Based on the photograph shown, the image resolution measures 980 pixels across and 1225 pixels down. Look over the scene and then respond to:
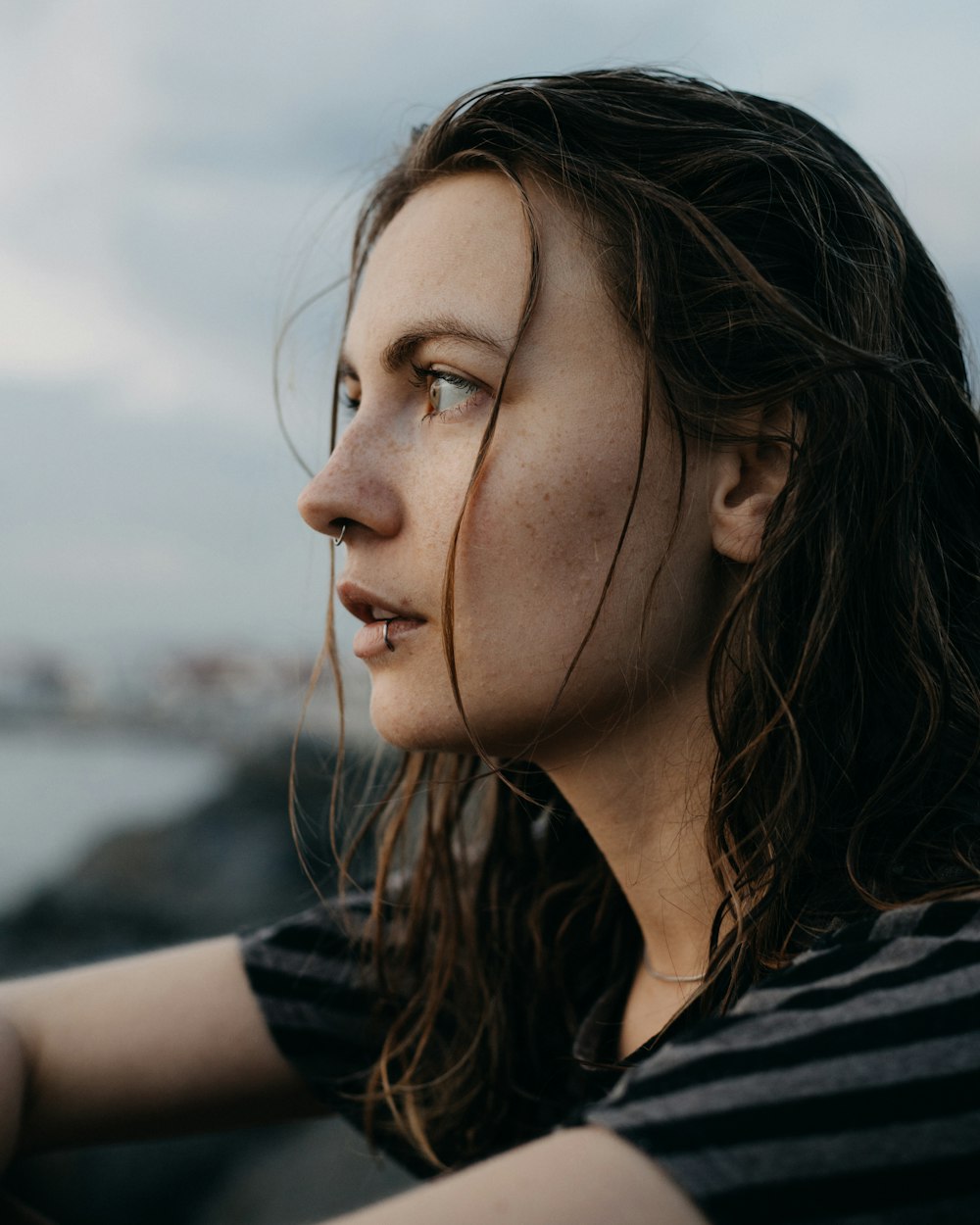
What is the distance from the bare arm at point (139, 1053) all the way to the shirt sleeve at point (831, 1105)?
0.94 metres

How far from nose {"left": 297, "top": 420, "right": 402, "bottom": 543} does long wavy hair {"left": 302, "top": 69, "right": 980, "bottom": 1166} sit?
0.13 meters

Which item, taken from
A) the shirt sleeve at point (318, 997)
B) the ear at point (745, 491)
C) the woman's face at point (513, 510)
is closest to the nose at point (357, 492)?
the woman's face at point (513, 510)

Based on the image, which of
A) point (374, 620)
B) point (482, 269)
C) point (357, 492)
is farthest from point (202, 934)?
point (482, 269)

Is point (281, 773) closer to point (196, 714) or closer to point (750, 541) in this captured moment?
point (196, 714)

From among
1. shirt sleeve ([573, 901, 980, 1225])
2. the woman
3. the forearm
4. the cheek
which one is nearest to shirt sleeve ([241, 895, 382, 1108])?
the woman

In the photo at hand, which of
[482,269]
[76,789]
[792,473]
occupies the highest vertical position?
[482,269]

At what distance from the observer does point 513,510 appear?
1312 mm

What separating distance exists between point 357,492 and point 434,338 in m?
0.23

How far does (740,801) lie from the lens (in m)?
Answer: 1.30

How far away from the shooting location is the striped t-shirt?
76 centimetres

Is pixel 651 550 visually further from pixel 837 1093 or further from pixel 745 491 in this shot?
pixel 837 1093

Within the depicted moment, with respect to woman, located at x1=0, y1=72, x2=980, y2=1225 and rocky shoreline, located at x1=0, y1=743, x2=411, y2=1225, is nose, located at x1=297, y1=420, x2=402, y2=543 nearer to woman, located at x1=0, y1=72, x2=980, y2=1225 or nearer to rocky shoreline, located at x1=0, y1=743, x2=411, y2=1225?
woman, located at x1=0, y1=72, x2=980, y2=1225

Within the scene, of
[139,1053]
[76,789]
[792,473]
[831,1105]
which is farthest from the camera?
[76,789]

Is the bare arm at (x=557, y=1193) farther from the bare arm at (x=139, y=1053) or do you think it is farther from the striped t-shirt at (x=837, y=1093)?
the bare arm at (x=139, y=1053)
